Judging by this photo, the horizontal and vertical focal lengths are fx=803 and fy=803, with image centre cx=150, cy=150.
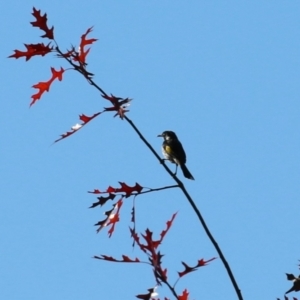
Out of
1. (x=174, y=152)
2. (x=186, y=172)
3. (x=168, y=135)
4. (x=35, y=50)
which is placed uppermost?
(x=168, y=135)

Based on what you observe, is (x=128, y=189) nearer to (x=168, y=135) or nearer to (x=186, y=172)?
(x=186, y=172)

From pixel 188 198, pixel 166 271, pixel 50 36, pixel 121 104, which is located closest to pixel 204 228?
pixel 188 198

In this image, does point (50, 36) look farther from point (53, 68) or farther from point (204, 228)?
point (204, 228)

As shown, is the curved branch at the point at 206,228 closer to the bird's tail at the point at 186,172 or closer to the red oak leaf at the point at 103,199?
the red oak leaf at the point at 103,199

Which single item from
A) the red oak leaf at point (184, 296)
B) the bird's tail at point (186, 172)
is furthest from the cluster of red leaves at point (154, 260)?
the bird's tail at point (186, 172)

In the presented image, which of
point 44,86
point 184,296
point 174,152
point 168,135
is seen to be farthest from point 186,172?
point 184,296

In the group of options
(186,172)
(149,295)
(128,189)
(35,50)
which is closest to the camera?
(149,295)

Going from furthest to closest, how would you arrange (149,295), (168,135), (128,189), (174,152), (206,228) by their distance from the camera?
(168,135), (174,152), (128,189), (149,295), (206,228)

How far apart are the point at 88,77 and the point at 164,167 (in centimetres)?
58

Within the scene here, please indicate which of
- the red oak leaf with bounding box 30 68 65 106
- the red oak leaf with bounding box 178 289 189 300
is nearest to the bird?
the red oak leaf with bounding box 30 68 65 106

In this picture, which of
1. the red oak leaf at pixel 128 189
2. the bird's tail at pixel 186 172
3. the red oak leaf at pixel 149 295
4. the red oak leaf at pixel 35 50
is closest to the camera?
the red oak leaf at pixel 149 295


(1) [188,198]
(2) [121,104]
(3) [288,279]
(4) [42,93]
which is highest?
(4) [42,93]

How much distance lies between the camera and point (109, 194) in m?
3.71

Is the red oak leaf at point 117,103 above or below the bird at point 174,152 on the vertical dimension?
below
